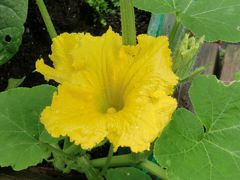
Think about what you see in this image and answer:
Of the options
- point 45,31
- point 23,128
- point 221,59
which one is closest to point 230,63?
point 221,59

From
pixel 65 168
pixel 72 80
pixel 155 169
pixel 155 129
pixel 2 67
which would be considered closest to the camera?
pixel 155 129

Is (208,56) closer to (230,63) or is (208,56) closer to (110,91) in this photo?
(230,63)

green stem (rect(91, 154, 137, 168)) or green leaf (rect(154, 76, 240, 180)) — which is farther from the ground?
green leaf (rect(154, 76, 240, 180))

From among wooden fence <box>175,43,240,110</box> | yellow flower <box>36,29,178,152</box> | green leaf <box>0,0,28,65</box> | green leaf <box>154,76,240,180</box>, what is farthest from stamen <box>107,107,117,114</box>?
wooden fence <box>175,43,240,110</box>

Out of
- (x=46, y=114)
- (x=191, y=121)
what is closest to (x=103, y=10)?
(x=191, y=121)

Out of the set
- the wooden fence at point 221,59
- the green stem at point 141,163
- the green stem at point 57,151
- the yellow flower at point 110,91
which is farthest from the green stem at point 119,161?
the wooden fence at point 221,59

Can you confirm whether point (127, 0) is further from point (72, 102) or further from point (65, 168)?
point (65, 168)

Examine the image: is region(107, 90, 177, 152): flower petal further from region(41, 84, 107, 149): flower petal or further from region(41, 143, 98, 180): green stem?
region(41, 143, 98, 180): green stem
